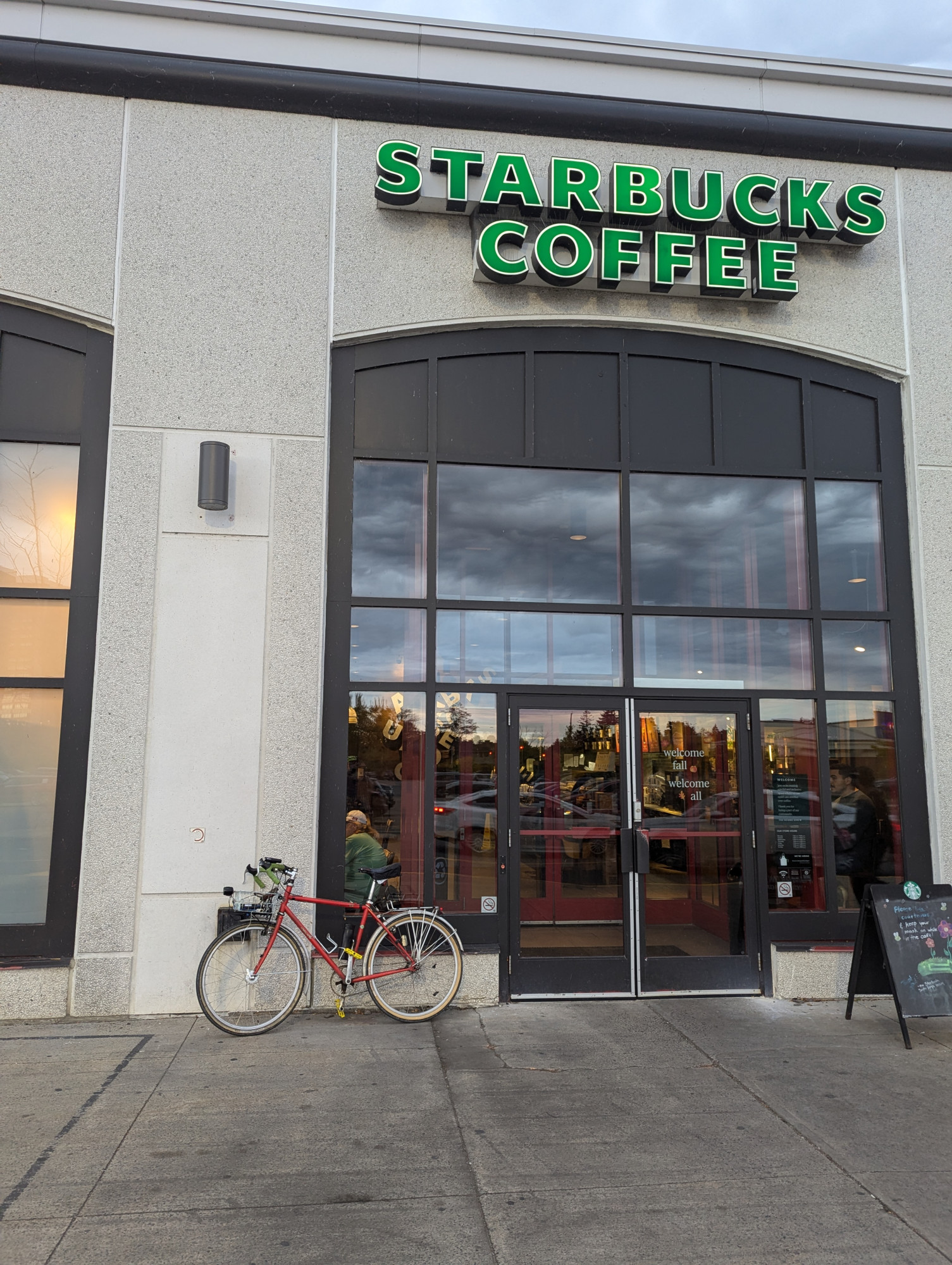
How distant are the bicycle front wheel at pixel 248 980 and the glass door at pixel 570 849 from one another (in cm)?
179

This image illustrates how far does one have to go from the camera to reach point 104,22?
7484 mm

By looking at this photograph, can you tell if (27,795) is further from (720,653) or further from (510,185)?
(510,185)

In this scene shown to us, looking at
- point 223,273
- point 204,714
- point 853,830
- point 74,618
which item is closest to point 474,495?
point 223,273

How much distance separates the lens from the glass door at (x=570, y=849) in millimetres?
7352

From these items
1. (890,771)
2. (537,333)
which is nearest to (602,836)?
(890,771)

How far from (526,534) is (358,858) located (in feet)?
A: 9.98

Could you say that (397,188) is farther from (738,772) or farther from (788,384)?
(738,772)

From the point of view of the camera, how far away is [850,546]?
8203mm

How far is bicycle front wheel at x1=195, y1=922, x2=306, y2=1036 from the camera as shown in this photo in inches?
252

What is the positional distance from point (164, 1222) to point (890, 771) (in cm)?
654

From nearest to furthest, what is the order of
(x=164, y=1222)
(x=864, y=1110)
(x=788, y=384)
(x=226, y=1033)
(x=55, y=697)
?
(x=164, y=1222), (x=864, y=1110), (x=226, y=1033), (x=55, y=697), (x=788, y=384)

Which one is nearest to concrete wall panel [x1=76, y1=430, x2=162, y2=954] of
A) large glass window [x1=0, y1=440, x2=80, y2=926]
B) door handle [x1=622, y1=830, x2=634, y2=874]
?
large glass window [x1=0, y1=440, x2=80, y2=926]

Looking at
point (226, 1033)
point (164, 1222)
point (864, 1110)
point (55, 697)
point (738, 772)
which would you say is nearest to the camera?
point (164, 1222)

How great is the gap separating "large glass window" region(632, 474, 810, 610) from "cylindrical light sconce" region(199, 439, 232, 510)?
11.4 ft
